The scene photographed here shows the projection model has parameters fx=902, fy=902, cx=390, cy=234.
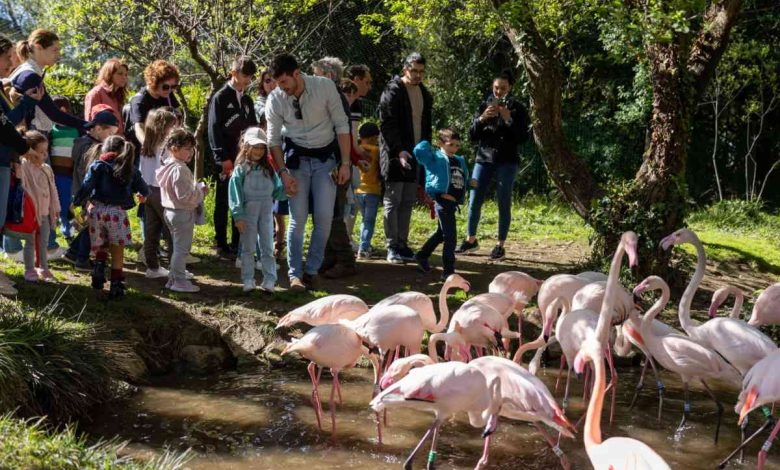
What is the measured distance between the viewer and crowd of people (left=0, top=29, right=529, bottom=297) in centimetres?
746

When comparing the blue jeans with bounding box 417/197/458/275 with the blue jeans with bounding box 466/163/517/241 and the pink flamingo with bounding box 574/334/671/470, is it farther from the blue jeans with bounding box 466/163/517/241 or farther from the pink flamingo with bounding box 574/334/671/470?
the pink flamingo with bounding box 574/334/671/470

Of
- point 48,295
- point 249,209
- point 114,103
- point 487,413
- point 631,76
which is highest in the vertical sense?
point 631,76

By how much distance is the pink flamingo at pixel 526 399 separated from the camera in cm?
502

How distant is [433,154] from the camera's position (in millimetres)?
8891

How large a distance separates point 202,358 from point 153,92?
2791 mm

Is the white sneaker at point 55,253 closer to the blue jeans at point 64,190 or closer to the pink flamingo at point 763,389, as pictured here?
the blue jeans at point 64,190

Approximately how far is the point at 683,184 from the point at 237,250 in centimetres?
454

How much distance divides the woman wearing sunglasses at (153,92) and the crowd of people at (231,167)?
13 mm

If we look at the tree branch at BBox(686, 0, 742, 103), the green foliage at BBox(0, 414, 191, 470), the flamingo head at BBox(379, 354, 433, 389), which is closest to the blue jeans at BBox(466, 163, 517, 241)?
the tree branch at BBox(686, 0, 742, 103)

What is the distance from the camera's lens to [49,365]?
578 centimetres

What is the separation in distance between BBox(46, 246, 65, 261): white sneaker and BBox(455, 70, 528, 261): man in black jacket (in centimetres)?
434

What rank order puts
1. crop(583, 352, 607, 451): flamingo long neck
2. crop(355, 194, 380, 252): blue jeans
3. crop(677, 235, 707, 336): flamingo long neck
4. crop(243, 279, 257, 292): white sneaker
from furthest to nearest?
crop(355, 194, 380, 252): blue jeans → crop(243, 279, 257, 292): white sneaker → crop(677, 235, 707, 336): flamingo long neck → crop(583, 352, 607, 451): flamingo long neck

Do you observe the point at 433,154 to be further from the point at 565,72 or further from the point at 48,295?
the point at 565,72

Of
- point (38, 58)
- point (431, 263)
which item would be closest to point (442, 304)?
point (431, 263)
